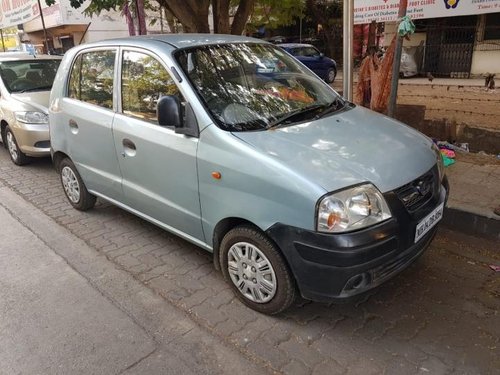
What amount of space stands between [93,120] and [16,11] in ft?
58.2

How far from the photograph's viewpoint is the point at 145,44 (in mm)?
3496

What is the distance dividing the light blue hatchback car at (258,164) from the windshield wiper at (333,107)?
14 mm

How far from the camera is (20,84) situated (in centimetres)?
696

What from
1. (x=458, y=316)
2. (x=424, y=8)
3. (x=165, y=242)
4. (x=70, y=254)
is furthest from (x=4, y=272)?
(x=424, y=8)

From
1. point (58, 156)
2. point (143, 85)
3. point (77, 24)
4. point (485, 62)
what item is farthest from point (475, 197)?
point (77, 24)

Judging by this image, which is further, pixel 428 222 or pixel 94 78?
pixel 94 78

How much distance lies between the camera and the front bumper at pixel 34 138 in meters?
6.19

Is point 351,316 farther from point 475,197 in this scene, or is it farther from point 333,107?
point 475,197

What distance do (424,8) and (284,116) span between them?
12.0 metres

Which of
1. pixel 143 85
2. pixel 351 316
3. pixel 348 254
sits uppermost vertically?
pixel 143 85

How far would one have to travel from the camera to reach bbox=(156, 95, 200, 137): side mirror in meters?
2.96

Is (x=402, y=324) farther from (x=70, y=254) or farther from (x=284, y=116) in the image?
(x=70, y=254)

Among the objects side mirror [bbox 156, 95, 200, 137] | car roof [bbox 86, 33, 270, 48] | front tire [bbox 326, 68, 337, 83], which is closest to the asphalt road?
side mirror [bbox 156, 95, 200, 137]

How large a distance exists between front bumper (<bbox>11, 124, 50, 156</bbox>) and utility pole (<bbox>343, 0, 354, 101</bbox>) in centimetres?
424
